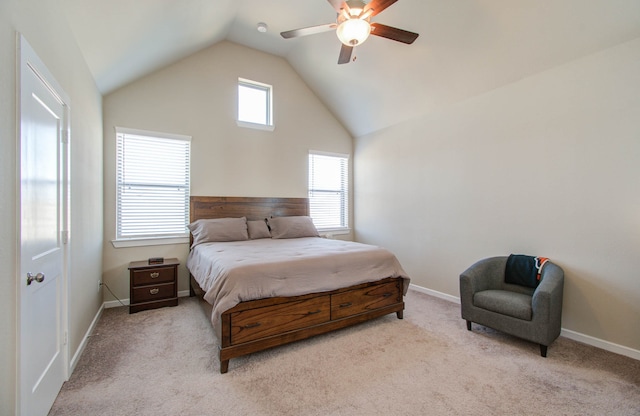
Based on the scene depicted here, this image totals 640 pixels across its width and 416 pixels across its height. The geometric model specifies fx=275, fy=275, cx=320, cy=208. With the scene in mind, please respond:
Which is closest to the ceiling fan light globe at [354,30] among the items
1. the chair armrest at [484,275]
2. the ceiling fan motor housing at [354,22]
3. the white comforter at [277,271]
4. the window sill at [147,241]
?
the ceiling fan motor housing at [354,22]

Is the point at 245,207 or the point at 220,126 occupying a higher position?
the point at 220,126

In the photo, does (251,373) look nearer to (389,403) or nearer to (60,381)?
(389,403)

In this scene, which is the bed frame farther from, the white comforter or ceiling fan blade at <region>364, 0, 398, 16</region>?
ceiling fan blade at <region>364, 0, 398, 16</region>

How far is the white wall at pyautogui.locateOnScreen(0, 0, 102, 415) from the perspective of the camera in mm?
1268

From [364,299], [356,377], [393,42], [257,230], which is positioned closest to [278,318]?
[356,377]

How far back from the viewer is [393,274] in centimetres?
313

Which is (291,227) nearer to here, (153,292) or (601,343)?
(153,292)

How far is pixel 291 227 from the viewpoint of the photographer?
4.42 metres

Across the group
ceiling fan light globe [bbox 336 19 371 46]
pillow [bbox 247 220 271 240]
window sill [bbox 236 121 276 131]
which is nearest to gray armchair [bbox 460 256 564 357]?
ceiling fan light globe [bbox 336 19 371 46]

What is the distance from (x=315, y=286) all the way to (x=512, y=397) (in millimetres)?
1652

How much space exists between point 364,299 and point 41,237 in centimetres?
265

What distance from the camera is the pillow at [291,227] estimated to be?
436cm

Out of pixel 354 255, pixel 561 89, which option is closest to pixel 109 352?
pixel 354 255

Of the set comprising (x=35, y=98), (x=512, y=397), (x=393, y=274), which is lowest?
(x=512, y=397)
